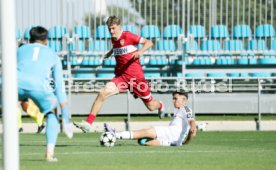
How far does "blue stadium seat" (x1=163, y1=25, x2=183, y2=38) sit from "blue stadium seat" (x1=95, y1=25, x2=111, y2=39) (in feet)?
4.90

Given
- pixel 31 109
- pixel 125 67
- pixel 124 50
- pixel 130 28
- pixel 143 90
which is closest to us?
pixel 124 50

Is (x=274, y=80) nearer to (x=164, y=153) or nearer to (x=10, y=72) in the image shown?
(x=164, y=153)

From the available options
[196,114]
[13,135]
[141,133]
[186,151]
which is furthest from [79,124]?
[13,135]

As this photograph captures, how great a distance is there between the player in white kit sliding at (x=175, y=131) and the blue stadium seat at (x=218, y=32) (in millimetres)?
10843

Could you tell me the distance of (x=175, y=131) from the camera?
16438mm

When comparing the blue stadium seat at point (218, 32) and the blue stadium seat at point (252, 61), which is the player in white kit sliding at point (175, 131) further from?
the blue stadium seat at point (218, 32)

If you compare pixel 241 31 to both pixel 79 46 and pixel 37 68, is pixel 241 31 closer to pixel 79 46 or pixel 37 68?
pixel 79 46

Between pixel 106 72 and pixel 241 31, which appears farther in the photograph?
pixel 241 31

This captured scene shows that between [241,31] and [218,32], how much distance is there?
27.3 inches

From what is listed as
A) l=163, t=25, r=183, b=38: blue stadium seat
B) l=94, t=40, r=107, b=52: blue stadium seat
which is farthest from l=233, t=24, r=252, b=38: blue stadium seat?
l=94, t=40, r=107, b=52: blue stadium seat

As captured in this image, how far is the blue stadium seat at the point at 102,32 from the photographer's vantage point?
2712cm

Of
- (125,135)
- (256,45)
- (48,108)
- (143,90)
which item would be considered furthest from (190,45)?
(48,108)

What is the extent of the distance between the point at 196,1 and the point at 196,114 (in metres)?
5.09

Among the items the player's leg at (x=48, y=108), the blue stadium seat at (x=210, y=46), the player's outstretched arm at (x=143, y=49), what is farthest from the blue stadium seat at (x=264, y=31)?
the player's leg at (x=48, y=108)
